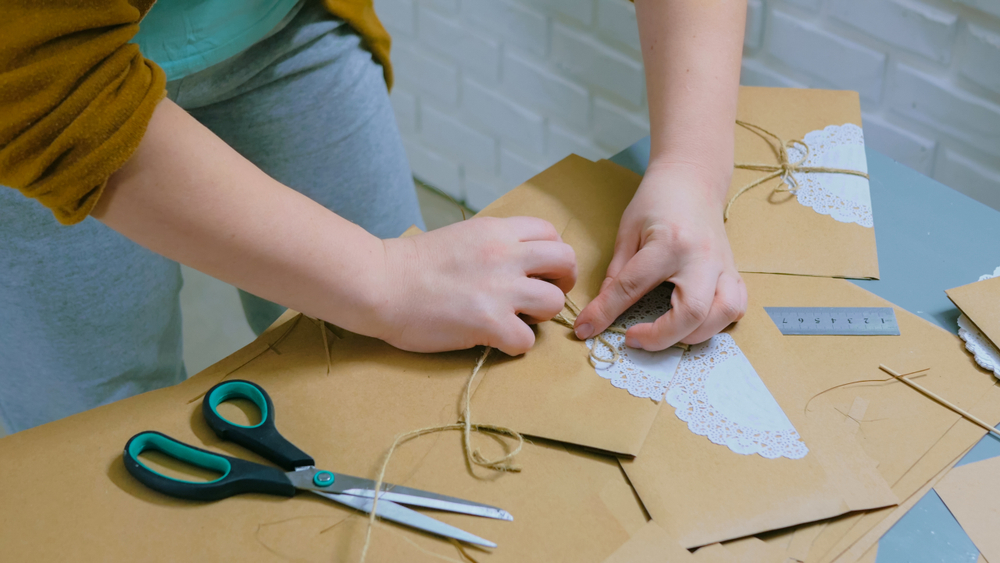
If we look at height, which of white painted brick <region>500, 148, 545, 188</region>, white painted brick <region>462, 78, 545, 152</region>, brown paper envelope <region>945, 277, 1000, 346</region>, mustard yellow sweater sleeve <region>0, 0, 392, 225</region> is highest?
mustard yellow sweater sleeve <region>0, 0, 392, 225</region>

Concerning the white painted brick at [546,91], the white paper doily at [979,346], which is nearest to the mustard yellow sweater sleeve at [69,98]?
the white paper doily at [979,346]

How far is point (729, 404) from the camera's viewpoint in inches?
22.2

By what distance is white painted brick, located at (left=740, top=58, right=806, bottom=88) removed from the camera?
1.13m

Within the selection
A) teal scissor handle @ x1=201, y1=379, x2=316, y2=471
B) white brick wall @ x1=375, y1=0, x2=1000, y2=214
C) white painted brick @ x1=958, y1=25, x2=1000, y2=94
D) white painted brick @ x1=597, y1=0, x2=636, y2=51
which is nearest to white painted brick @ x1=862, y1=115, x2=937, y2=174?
white brick wall @ x1=375, y1=0, x2=1000, y2=214

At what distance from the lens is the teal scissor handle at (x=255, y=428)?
1.70 ft

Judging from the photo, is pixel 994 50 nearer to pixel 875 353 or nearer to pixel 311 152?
pixel 875 353

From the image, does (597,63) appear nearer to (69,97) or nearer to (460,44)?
(460,44)

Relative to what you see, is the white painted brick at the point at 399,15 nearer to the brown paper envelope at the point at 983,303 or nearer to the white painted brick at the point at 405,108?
the white painted brick at the point at 405,108

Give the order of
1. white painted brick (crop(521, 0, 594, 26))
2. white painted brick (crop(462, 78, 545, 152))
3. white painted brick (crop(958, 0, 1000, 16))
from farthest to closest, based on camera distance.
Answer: white painted brick (crop(462, 78, 545, 152)) < white painted brick (crop(521, 0, 594, 26)) < white painted brick (crop(958, 0, 1000, 16))

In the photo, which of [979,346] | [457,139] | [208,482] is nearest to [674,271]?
[979,346]

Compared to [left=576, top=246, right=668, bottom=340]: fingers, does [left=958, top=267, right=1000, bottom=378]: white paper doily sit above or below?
below

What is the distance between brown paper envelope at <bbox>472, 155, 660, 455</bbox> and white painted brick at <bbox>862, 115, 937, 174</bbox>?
56 cm

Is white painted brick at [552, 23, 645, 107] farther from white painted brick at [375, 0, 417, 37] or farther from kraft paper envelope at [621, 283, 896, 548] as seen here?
kraft paper envelope at [621, 283, 896, 548]

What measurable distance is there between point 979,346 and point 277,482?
→ 578 millimetres
